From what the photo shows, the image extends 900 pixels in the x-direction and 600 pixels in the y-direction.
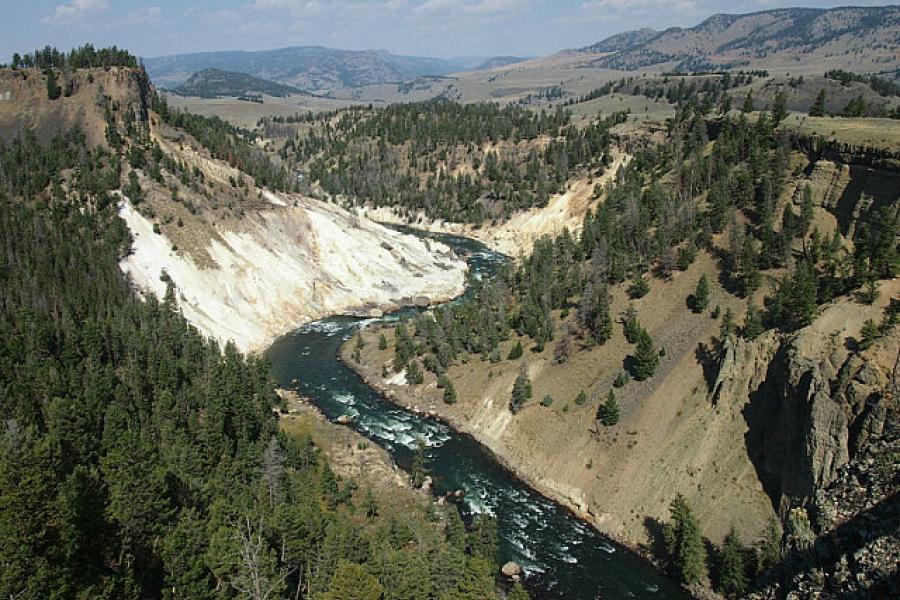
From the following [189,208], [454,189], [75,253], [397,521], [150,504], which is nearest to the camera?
[150,504]

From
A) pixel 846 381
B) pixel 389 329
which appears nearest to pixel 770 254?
pixel 846 381

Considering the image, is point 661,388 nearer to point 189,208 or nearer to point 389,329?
point 389,329

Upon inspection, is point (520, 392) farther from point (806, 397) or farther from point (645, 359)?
point (806, 397)

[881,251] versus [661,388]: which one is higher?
[881,251]

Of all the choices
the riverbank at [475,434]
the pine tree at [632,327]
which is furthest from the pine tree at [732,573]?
the pine tree at [632,327]

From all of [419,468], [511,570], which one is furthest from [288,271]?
[511,570]

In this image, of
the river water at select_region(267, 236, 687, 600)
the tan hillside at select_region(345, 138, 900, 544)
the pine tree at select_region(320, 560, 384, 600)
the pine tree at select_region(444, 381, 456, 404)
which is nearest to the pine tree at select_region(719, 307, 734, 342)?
the tan hillside at select_region(345, 138, 900, 544)
